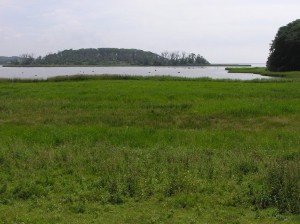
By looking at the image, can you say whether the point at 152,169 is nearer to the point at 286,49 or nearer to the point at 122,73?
the point at 122,73

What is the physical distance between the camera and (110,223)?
605cm

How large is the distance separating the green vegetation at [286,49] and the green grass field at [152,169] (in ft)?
237

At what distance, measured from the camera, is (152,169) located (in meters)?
9.00

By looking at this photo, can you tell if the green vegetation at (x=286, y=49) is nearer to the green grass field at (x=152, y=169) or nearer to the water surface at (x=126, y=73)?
the water surface at (x=126, y=73)

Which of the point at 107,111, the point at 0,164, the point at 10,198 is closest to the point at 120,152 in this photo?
the point at 0,164

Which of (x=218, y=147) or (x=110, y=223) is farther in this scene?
(x=218, y=147)

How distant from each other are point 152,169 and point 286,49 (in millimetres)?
85282

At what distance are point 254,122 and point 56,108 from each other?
10.3 m

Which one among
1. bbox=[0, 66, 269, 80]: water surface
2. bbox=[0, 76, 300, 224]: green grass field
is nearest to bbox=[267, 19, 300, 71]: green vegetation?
bbox=[0, 66, 269, 80]: water surface

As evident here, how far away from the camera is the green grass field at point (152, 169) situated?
21.6 ft

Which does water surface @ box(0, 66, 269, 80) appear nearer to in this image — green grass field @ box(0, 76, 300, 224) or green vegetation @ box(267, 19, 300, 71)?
green vegetation @ box(267, 19, 300, 71)

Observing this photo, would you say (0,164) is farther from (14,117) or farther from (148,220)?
(14,117)

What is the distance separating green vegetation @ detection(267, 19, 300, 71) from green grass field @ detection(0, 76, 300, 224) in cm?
7213

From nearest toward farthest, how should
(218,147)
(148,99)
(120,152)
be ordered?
(120,152) < (218,147) < (148,99)
